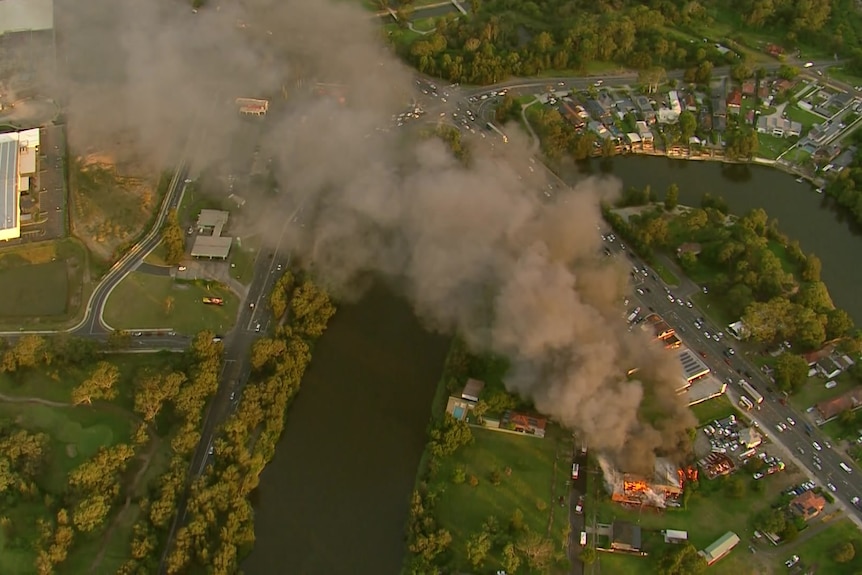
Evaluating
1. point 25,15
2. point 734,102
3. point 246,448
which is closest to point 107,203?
point 246,448

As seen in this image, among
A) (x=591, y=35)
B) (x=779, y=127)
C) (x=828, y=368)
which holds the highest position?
(x=779, y=127)

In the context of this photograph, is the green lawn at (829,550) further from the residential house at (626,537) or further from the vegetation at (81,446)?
the vegetation at (81,446)

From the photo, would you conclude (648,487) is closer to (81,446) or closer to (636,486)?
(636,486)

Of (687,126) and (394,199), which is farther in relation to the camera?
(687,126)

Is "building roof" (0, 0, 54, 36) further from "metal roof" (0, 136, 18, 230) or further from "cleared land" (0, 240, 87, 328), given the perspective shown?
"cleared land" (0, 240, 87, 328)

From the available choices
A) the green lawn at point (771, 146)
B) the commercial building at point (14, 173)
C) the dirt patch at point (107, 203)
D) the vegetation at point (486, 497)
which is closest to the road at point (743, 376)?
the vegetation at point (486, 497)

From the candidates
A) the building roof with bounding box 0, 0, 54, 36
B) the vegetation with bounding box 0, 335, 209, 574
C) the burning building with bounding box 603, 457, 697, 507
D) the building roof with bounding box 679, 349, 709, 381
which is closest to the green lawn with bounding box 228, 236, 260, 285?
the vegetation with bounding box 0, 335, 209, 574
